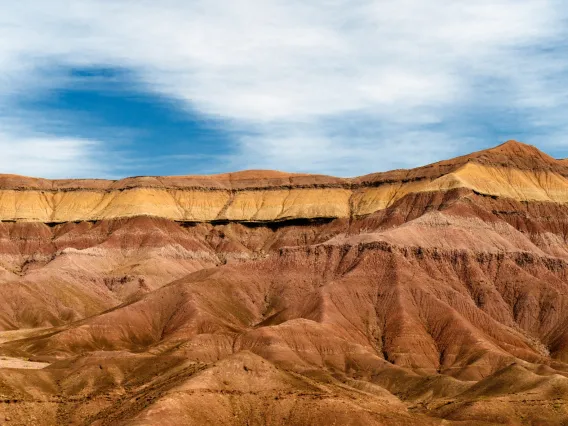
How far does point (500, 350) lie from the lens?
180m

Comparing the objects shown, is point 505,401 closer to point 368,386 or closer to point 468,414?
point 468,414

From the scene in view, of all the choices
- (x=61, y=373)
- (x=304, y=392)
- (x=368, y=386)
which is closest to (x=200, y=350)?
(x=368, y=386)

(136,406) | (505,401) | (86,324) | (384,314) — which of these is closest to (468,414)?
(505,401)

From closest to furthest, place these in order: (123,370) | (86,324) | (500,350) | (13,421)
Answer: (13,421) → (123,370) → (500,350) → (86,324)

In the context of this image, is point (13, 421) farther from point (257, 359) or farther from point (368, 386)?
point (368, 386)

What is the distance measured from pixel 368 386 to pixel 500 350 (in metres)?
41.7

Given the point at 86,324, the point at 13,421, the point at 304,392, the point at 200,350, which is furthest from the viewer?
the point at 86,324

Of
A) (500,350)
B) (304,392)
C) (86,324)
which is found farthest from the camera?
(86,324)

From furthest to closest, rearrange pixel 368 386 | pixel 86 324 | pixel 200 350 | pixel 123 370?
pixel 86 324
pixel 200 350
pixel 368 386
pixel 123 370

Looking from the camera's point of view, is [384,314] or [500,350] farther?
[384,314]

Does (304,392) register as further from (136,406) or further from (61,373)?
(61,373)

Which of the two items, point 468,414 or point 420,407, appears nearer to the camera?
point 468,414

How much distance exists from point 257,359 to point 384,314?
78.2 meters

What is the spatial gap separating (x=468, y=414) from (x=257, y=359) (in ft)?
85.7
